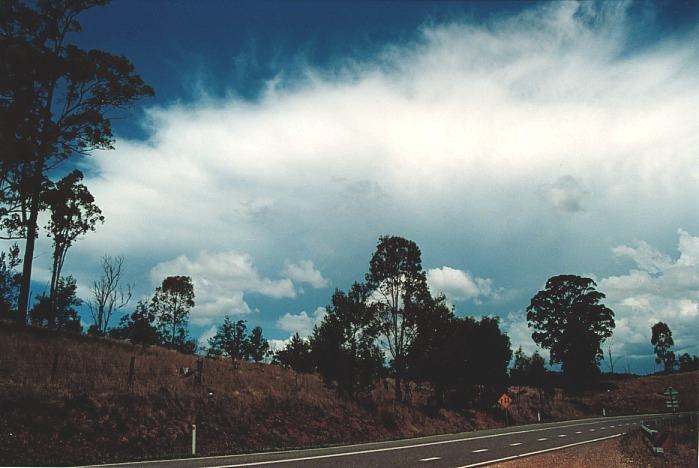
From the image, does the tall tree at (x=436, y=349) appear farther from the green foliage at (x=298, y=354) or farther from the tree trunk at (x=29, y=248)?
the tree trunk at (x=29, y=248)

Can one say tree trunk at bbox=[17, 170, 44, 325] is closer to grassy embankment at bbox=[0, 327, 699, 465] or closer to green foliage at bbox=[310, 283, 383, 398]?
grassy embankment at bbox=[0, 327, 699, 465]

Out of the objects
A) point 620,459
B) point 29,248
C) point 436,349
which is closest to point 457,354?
point 436,349

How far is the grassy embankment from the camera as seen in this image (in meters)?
16.5

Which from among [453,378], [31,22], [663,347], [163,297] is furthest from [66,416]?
[663,347]

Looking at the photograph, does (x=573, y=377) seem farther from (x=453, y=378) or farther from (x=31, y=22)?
(x=31, y=22)

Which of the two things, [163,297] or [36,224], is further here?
[163,297]

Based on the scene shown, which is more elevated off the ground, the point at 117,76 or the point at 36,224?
the point at 117,76

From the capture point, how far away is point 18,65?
99.8 ft

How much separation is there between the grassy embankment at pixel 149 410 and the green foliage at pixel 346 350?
1164mm

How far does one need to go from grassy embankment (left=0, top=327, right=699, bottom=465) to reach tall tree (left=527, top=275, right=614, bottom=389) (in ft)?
124

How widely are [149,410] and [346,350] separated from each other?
14626 mm

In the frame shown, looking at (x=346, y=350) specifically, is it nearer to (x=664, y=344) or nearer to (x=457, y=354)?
(x=457, y=354)

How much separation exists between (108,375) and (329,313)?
1321 centimetres

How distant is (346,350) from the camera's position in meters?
32.5
